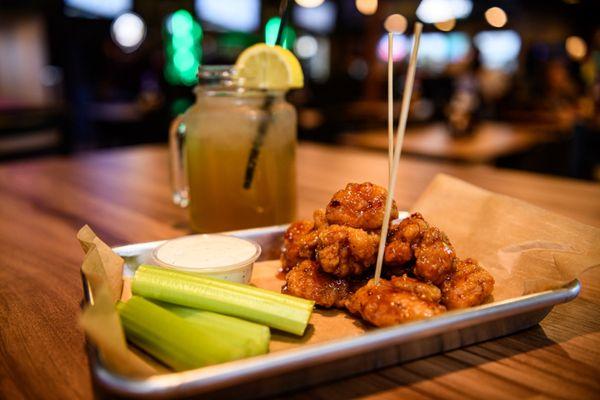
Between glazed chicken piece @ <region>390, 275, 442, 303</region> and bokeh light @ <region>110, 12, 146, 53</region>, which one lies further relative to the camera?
bokeh light @ <region>110, 12, 146, 53</region>

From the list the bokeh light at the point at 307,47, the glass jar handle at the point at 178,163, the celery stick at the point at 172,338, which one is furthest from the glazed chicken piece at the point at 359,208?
the bokeh light at the point at 307,47

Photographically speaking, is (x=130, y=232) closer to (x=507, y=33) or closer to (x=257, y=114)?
(x=257, y=114)

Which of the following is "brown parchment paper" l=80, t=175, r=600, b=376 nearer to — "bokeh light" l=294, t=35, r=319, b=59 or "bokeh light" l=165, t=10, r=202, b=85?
"bokeh light" l=165, t=10, r=202, b=85

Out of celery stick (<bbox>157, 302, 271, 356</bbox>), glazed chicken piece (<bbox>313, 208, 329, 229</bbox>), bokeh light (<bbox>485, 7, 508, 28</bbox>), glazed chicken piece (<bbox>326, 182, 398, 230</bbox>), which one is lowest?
celery stick (<bbox>157, 302, 271, 356</bbox>)

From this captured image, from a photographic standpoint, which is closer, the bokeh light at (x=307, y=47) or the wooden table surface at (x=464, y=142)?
the wooden table surface at (x=464, y=142)

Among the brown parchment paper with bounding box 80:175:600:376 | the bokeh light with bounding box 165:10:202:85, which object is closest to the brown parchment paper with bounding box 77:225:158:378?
the brown parchment paper with bounding box 80:175:600:376

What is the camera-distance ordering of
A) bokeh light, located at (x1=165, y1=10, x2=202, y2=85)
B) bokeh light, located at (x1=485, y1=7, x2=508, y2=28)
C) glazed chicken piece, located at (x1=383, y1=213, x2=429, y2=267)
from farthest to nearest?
bokeh light, located at (x1=165, y1=10, x2=202, y2=85) < bokeh light, located at (x1=485, y1=7, x2=508, y2=28) < glazed chicken piece, located at (x1=383, y1=213, x2=429, y2=267)

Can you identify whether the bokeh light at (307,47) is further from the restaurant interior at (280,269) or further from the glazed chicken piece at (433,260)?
the glazed chicken piece at (433,260)
